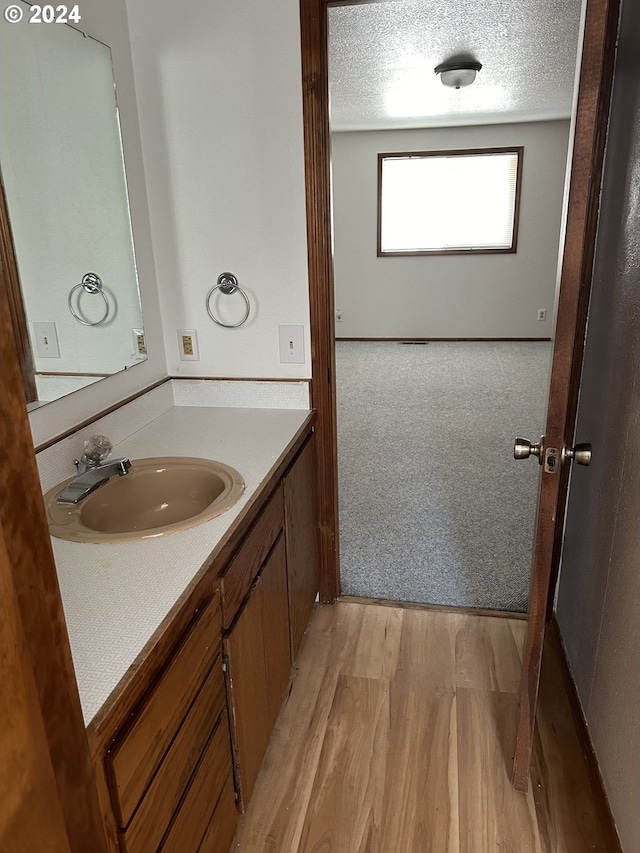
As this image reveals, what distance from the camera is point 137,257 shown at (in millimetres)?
1933

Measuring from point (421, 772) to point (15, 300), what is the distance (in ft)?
5.20

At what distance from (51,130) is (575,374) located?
159cm

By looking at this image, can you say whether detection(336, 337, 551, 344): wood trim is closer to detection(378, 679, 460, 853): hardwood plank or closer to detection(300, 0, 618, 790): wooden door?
detection(300, 0, 618, 790): wooden door

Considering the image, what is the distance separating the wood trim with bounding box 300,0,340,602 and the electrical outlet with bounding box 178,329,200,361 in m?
0.42

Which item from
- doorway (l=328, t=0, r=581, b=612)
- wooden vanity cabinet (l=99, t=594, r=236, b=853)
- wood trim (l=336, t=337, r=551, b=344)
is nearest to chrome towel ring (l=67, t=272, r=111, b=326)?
wooden vanity cabinet (l=99, t=594, r=236, b=853)

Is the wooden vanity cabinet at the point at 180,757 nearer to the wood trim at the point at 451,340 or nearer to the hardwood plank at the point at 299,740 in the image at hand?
the hardwood plank at the point at 299,740

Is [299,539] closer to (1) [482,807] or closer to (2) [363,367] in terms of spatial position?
(1) [482,807]

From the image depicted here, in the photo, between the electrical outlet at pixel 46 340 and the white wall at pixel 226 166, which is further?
the white wall at pixel 226 166

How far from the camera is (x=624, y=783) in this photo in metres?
1.33

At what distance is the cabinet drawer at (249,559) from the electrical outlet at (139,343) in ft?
2.35

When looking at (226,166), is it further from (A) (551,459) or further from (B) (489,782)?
(B) (489,782)

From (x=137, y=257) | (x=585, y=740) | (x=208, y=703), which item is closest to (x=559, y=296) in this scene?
→ (x=208, y=703)

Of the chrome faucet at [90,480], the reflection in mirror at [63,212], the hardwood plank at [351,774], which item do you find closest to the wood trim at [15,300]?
the reflection in mirror at [63,212]

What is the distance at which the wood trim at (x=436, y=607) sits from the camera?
2.27 m
